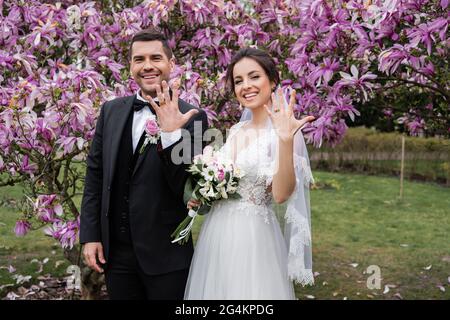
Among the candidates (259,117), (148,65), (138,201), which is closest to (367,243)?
(259,117)

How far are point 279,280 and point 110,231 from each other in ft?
2.65

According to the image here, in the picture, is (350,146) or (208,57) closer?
(208,57)

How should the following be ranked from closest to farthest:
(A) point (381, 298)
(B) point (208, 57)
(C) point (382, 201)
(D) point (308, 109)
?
(D) point (308, 109)
(B) point (208, 57)
(A) point (381, 298)
(C) point (382, 201)

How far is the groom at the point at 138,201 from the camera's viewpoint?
2.45 m

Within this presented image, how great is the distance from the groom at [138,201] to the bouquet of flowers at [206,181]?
0.16ft

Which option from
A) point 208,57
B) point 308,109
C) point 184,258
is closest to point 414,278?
point 308,109

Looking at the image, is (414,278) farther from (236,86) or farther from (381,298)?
(236,86)

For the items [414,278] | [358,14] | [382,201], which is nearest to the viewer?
[358,14]

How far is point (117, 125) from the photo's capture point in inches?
98.3

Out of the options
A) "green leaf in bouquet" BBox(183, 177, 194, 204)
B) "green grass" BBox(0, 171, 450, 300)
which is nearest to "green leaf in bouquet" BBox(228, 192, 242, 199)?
"green leaf in bouquet" BBox(183, 177, 194, 204)

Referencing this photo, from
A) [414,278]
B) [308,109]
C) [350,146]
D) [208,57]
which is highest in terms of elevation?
[208,57]

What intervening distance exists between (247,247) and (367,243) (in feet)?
14.5

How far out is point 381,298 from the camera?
4742mm

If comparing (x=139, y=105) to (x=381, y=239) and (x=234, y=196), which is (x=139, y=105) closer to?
(x=234, y=196)
